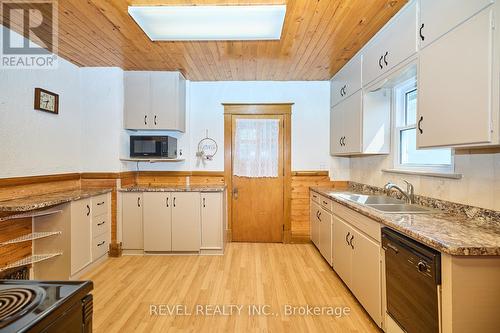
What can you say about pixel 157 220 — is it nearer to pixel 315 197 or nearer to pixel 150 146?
pixel 150 146

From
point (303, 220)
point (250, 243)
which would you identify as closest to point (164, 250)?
point (250, 243)

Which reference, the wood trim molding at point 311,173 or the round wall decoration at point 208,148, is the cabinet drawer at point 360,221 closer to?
the wood trim molding at point 311,173

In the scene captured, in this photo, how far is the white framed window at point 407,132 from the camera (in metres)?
2.48

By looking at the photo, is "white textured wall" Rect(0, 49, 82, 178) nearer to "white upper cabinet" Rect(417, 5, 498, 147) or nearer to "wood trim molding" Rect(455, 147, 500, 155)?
"white upper cabinet" Rect(417, 5, 498, 147)

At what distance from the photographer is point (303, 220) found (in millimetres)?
4051

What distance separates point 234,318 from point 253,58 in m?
2.83

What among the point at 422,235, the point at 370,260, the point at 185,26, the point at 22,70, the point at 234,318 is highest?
the point at 185,26

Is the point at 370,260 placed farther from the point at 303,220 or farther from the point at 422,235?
the point at 303,220

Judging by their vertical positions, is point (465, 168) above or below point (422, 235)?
above

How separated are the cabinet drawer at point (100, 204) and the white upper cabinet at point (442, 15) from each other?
12.0ft

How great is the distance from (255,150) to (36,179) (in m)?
2.75

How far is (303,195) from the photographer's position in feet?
13.3

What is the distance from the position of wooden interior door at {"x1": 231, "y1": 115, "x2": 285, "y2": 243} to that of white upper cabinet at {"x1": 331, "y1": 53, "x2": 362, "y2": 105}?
950mm

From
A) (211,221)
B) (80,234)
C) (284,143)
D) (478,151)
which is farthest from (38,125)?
(478,151)
